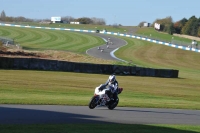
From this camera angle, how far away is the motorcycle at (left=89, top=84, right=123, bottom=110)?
1931 centimetres

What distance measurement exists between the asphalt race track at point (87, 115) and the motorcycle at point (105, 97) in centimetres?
25

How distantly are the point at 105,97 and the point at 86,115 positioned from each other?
202 centimetres

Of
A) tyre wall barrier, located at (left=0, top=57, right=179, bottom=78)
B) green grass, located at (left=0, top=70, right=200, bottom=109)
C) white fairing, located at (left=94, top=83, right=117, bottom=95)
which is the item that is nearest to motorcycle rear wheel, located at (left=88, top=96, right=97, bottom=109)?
white fairing, located at (left=94, top=83, right=117, bottom=95)

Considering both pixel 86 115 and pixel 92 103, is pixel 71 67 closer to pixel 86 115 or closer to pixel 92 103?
pixel 92 103

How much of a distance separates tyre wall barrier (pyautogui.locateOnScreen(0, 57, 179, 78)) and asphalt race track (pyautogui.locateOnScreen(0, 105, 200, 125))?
602 inches

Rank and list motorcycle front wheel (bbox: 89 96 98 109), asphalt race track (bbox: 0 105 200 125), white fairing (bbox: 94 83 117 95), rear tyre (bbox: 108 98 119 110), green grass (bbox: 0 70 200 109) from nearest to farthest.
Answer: asphalt race track (bbox: 0 105 200 125), white fairing (bbox: 94 83 117 95), motorcycle front wheel (bbox: 89 96 98 109), rear tyre (bbox: 108 98 119 110), green grass (bbox: 0 70 200 109)

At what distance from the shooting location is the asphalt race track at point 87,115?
51.8 feet

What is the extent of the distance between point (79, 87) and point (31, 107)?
10970 mm

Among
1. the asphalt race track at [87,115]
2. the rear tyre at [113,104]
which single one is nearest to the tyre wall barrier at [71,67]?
the asphalt race track at [87,115]

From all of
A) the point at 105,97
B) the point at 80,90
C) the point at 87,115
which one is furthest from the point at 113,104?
the point at 80,90

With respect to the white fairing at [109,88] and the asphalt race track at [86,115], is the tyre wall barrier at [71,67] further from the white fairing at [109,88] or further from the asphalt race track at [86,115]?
the white fairing at [109,88]

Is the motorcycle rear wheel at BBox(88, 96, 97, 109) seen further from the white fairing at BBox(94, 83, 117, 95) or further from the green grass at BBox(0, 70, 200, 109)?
the green grass at BBox(0, 70, 200, 109)

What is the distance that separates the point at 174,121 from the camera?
18.5 meters

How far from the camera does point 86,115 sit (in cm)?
1772
